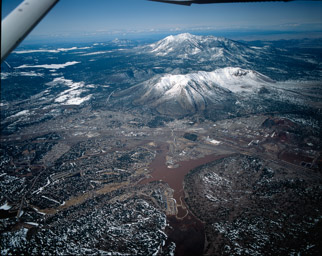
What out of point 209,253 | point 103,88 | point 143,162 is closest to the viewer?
point 209,253

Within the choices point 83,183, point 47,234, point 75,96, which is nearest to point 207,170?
point 83,183

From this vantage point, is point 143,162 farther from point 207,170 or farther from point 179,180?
point 207,170

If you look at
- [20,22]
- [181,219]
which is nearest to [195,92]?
[181,219]

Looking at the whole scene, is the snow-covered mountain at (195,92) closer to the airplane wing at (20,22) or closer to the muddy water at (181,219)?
the muddy water at (181,219)

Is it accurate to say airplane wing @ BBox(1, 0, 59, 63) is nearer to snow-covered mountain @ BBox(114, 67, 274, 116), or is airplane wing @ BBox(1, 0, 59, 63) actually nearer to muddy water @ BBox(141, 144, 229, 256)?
muddy water @ BBox(141, 144, 229, 256)

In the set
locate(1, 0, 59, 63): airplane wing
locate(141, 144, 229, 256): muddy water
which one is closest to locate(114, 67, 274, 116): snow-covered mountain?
locate(141, 144, 229, 256): muddy water

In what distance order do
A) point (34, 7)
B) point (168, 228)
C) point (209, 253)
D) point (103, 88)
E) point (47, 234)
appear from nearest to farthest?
point (34, 7) < point (209, 253) < point (47, 234) < point (168, 228) < point (103, 88)
